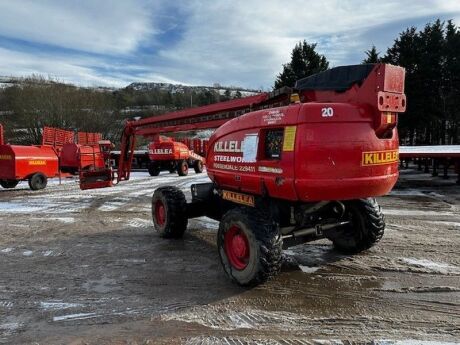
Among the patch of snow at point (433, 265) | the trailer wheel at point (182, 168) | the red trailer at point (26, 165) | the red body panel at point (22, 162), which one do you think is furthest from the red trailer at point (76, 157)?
the patch of snow at point (433, 265)

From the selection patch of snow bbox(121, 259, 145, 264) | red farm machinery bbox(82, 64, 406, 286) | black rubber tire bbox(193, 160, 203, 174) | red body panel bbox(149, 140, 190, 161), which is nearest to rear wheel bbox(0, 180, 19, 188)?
red body panel bbox(149, 140, 190, 161)

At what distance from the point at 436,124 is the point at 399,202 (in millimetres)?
22413

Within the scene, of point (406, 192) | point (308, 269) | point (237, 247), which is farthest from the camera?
point (406, 192)

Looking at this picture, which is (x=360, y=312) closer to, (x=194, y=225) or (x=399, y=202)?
(x=194, y=225)

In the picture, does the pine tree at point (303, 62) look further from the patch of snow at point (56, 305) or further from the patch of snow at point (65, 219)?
the patch of snow at point (56, 305)

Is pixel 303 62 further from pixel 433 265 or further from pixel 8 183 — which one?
pixel 433 265

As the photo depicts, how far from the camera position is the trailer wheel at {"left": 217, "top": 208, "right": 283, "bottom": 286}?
13.9 feet

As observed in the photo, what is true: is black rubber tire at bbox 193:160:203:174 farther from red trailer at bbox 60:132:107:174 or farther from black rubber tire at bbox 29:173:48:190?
black rubber tire at bbox 29:173:48:190

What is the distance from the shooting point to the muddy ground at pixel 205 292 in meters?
3.47

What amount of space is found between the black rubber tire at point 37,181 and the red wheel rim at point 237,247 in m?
11.4

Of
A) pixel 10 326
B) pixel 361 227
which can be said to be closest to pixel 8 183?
pixel 10 326

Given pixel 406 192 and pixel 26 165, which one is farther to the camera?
pixel 26 165

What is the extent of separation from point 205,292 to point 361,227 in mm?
2316

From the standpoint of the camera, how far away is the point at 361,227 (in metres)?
5.47
